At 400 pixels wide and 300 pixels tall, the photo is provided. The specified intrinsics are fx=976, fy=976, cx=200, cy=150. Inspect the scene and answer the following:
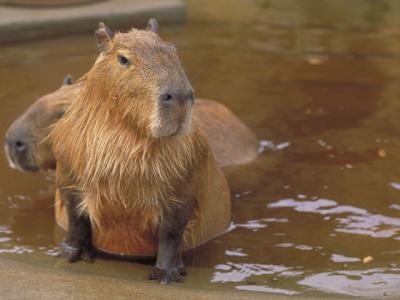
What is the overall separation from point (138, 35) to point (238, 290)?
100 cm

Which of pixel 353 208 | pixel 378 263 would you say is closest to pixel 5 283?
pixel 378 263

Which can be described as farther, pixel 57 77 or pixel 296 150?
pixel 57 77

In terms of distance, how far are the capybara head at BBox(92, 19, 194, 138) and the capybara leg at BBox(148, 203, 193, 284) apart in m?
0.38

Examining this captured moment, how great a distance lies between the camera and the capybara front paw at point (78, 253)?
12.5ft

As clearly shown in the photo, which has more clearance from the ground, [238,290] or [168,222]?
[168,222]

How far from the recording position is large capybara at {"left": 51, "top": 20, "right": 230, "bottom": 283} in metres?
3.39

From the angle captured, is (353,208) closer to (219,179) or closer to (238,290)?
(219,179)

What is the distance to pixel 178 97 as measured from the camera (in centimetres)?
328

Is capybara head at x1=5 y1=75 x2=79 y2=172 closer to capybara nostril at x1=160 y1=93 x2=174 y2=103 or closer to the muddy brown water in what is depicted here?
the muddy brown water

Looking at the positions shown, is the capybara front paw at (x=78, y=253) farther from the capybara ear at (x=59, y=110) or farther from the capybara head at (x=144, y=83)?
the capybara ear at (x=59, y=110)

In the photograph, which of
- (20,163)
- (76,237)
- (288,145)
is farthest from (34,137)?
(288,145)

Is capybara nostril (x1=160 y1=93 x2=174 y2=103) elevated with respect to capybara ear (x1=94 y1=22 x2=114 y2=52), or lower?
lower

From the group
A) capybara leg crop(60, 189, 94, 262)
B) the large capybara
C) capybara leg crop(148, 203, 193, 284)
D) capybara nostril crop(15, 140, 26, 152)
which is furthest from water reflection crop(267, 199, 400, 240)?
capybara nostril crop(15, 140, 26, 152)

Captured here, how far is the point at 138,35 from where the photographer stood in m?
3.58
